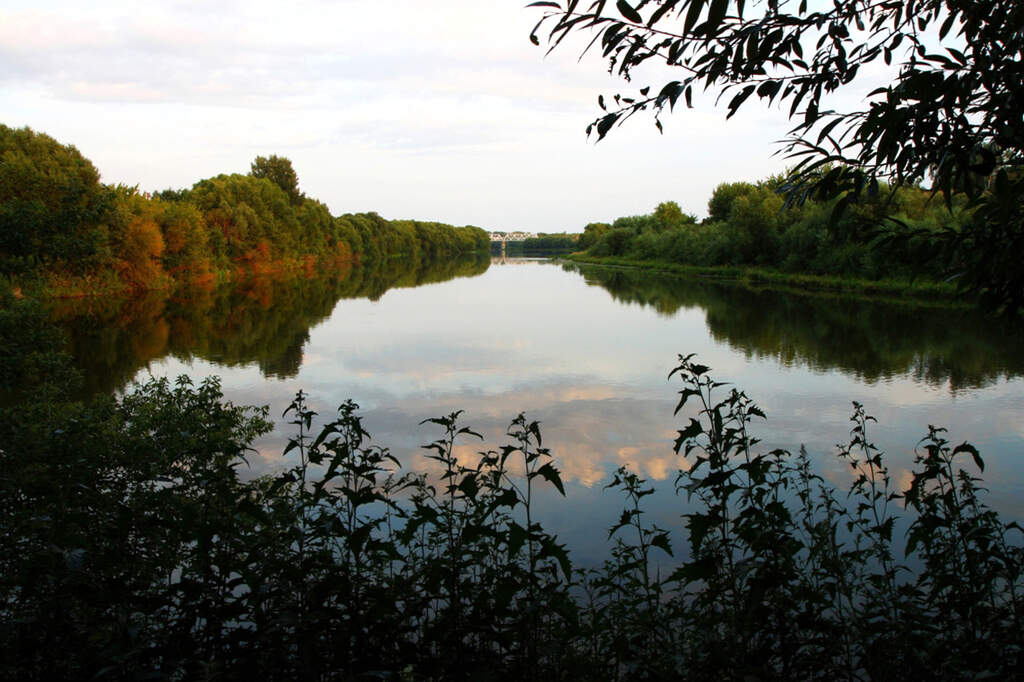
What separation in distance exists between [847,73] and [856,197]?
73 centimetres

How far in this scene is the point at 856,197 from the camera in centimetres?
283

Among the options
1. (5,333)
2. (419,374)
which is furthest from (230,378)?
(5,333)

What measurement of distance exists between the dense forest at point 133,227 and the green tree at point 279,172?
120 millimetres

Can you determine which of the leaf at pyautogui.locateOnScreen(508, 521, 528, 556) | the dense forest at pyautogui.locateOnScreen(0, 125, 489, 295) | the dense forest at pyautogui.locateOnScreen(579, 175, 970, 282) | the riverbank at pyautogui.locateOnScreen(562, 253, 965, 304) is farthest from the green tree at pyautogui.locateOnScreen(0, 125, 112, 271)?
the riverbank at pyautogui.locateOnScreen(562, 253, 965, 304)

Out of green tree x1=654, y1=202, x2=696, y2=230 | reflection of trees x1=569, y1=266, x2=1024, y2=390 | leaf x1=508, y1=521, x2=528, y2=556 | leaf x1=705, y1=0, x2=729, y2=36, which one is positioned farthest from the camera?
green tree x1=654, y1=202, x2=696, y2=230

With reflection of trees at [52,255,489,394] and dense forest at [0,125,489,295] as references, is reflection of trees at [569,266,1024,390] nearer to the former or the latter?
reflection of trees at [52,255,489,394]

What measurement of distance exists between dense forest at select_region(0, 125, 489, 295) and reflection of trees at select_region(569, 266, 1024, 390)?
1533 cm

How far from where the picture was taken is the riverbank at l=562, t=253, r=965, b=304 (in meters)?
30.6

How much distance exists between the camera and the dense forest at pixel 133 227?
33.0 feet

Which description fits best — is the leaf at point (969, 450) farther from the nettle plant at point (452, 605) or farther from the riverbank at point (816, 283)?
the riverbank at point (816, 283)

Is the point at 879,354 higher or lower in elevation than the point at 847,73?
lower

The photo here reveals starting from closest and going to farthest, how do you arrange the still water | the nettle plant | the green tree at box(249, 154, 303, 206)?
the nettle plant → the still water → the green tree at box(249, 154, 303, 206)

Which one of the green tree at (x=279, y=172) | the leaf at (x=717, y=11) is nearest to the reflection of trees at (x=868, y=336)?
the leaf at (x=717, y=11)

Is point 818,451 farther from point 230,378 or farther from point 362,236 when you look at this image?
point 362,236
